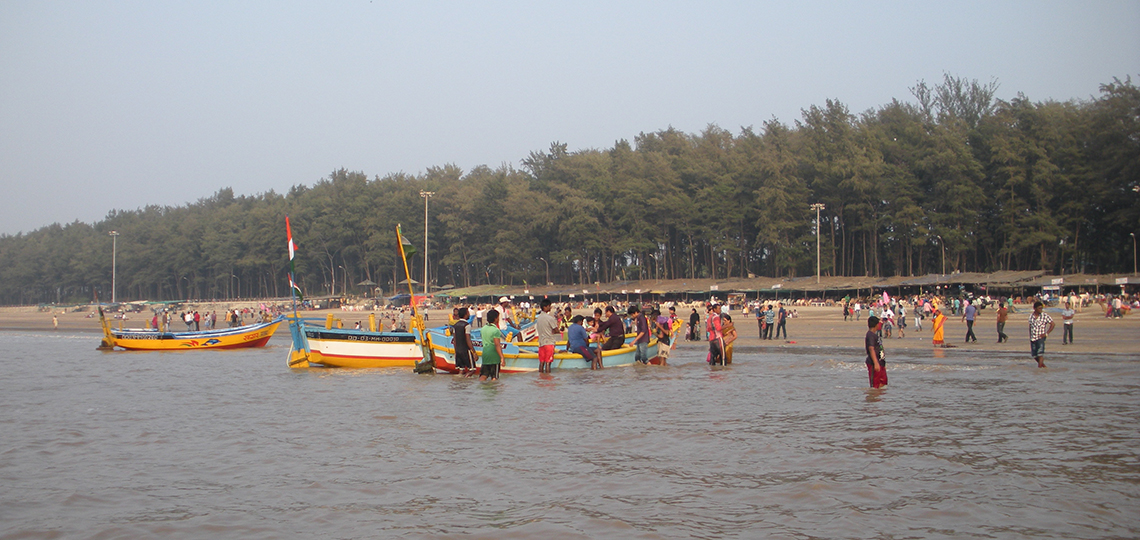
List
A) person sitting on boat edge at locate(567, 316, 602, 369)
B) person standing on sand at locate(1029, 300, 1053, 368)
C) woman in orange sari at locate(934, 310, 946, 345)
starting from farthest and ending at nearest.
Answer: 1. woman in orange sari at locate(934, 310, 946, 345)
2. person sitting on boat edge at locate(567, 316, 602, 369)
3. person standing on sand at locate(1029, 300, 1053, 368)

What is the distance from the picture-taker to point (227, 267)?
128 m

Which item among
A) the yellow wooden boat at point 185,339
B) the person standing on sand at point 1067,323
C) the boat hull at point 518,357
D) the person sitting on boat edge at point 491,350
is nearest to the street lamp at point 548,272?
the yellow wooden boat at point 185,339

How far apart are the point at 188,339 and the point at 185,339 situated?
0.47 feet

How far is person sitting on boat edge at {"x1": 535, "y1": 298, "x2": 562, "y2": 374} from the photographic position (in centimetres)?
1948

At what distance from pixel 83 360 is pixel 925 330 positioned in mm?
34344

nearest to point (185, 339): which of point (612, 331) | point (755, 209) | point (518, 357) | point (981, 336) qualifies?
point (518, 357)

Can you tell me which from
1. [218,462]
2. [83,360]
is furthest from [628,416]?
[83,360]

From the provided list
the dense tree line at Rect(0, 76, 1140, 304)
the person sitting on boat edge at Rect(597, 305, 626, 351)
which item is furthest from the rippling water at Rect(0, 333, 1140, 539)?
the dense tree line at Rect(0, 76, 1140, 304)

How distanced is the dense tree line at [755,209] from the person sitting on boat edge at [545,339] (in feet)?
182

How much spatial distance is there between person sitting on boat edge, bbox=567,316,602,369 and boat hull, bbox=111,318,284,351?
17.7 metres

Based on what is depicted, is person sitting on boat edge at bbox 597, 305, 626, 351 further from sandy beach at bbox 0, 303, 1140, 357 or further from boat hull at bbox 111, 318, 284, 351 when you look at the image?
boat hull at bbox 111, 318, 284, 351

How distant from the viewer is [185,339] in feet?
112

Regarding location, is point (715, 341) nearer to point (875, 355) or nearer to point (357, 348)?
point (875, 355)

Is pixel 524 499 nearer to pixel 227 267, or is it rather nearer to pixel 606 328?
pixel 606 328
